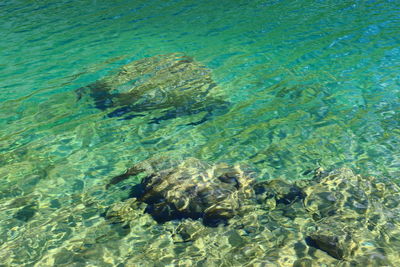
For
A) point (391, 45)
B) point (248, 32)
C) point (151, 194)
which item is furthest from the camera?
point (248, 32)

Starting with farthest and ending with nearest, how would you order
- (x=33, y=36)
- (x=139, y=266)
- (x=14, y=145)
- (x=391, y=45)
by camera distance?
(x=33, y=36) < (x=391, y=45) < (x=14, y=145) < (x=139, y=266)

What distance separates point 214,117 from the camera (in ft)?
25.1

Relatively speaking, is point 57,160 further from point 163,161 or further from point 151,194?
point 151,194

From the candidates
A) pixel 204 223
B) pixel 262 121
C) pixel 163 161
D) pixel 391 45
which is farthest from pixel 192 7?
pixel 204 223

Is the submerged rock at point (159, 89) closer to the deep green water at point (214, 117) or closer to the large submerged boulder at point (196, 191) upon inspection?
the deep green water at point (214, 117)

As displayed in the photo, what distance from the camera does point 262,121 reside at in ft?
23.9

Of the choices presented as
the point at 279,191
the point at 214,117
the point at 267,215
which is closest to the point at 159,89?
the point at 214,117

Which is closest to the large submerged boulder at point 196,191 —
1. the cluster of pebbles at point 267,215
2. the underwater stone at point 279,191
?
the cluster of pebbles at point 267,215

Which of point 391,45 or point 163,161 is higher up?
point 163,161

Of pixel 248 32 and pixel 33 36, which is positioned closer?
pixel 248 32

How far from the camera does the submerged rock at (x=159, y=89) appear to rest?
27.1 ft

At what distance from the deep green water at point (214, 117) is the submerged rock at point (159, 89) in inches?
15.0

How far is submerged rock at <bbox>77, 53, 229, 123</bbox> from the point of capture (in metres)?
8.26

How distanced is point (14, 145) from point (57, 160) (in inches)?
49.7
